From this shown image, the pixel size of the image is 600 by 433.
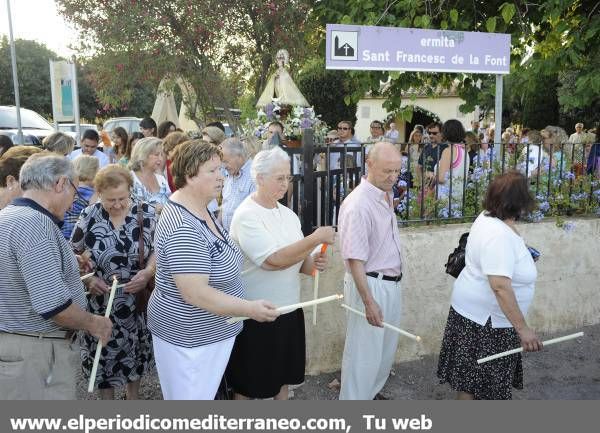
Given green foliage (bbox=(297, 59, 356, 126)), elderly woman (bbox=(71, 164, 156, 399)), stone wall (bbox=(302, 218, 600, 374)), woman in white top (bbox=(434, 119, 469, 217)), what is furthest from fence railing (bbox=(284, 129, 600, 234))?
green foliage (bbox=(297, 59, 356, 126))

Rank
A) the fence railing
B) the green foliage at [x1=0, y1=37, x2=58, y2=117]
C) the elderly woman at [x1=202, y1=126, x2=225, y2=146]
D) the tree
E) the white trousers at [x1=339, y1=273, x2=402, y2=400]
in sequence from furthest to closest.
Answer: the green foliage at [x1=0, y1=37, x2=58, y2=117]
the tree
the elderly woman at [x1=202, y1=126, x2=225, y2=146]
the fence railing
the white trousers at [x1=339, y1=273, x2=402, y2=400]

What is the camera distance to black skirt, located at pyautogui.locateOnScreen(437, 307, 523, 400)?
3.32 metres

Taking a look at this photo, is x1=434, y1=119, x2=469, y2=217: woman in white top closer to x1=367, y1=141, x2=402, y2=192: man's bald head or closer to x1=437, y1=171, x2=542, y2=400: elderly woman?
x1=367, y1=141, x2=402, y2=192: man's bald head

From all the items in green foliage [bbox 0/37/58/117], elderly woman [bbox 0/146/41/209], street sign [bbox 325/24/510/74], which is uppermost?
green foliage [bbox 0/37/58/117]

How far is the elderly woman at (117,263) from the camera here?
3506 mm

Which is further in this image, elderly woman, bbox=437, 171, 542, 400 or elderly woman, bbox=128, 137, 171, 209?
elderly woman, bbox=128, 137, 171, 209

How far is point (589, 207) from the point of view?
18.2 ft

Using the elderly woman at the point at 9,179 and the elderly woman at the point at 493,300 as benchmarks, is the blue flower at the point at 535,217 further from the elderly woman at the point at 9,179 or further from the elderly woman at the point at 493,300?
the elderly woman at the point at 9,179

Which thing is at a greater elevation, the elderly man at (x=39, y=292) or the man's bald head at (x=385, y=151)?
the man's bald head at (x=385, y=151)

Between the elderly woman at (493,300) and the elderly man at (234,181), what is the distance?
2.05 metres

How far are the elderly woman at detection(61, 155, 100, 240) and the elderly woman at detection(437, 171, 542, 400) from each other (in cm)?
259

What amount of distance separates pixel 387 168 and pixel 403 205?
1467 mm

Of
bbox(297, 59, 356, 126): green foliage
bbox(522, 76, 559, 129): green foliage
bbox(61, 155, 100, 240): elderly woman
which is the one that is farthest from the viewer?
bbox(522, 76, 559, 129): green foliage

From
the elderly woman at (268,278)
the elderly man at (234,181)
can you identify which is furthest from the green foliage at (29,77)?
the elderly woman at (268,278)
